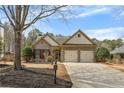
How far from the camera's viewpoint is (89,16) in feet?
49.9

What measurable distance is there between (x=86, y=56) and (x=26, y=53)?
26.5 ft

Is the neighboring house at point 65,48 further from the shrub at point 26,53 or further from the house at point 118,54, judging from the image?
the house at point 118,54

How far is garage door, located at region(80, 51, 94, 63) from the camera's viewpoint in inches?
901

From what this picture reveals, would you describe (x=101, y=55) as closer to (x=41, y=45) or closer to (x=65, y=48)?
(x=65, y=48)

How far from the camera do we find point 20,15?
15.4 metres

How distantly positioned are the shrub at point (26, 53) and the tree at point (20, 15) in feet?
4.80

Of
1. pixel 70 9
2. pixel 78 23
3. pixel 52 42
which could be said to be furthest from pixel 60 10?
pixel 52 42

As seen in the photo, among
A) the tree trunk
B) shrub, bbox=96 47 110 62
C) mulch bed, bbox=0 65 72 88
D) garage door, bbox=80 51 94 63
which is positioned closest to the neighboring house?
garage door, bbox=80 51 94 63

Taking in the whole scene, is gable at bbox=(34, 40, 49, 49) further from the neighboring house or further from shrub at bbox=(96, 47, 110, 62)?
shrub at bbox=(96, 47, 110, 62)

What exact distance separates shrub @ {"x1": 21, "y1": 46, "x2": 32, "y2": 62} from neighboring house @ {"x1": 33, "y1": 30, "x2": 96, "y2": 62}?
39cm

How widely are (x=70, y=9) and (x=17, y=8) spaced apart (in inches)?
95.9

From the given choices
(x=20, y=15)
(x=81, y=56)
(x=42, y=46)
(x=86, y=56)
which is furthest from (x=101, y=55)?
(x=20, y=15)

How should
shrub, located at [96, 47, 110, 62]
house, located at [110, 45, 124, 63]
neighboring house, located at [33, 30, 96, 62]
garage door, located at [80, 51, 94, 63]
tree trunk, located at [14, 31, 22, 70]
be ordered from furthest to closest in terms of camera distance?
house, located at [110, 45, 124, 63]
garage door, located at [80, 51, 94, 63]
shrub, located at [96, 47, 110, 62]
neighboring house, located at [33, 30, 96, 62]
tree trunk, located at [14, 31, 22, 70]

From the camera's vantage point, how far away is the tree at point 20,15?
15.2 meters
